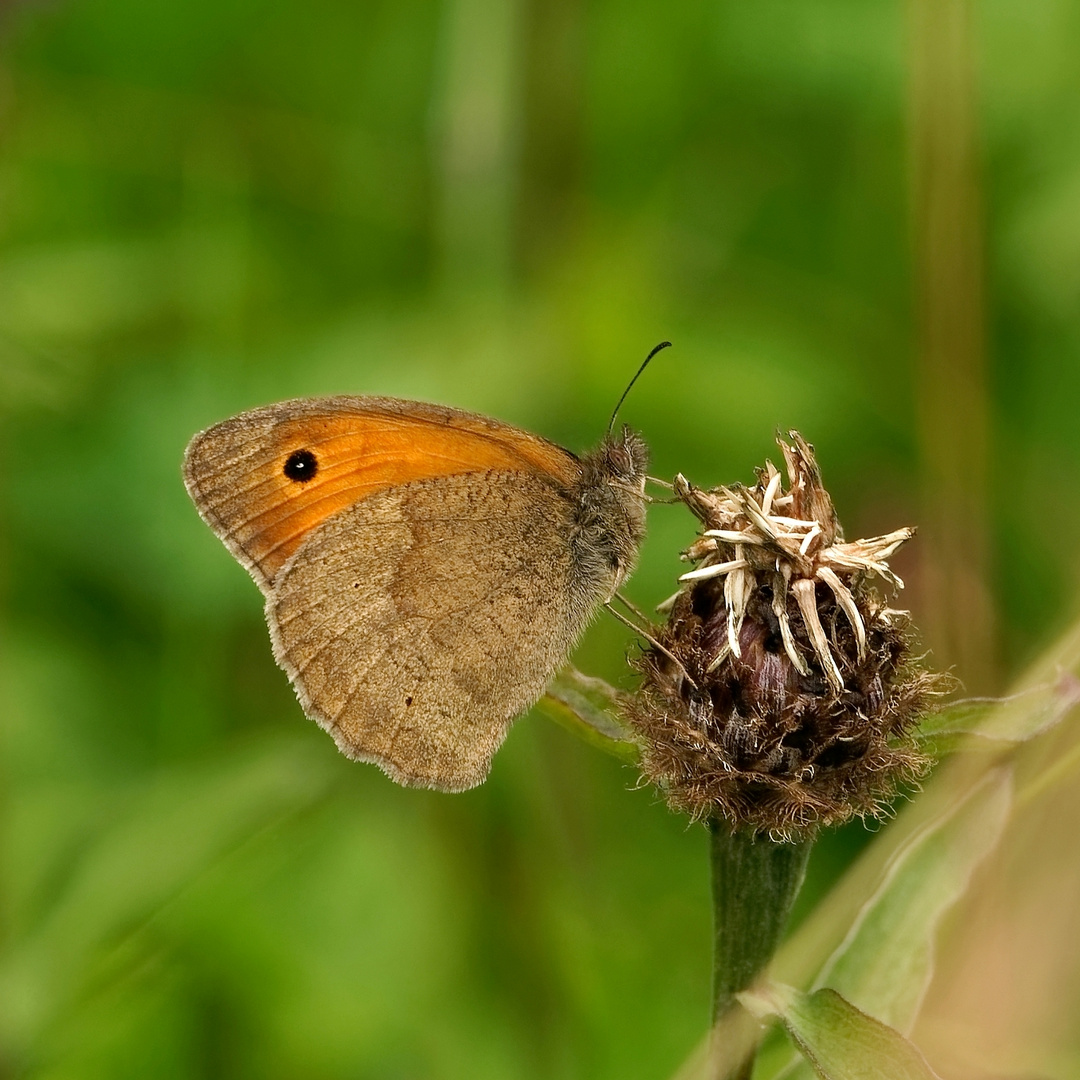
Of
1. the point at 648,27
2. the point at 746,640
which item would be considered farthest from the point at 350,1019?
the point at 648,27

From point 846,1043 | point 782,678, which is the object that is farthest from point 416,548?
point 846,1043

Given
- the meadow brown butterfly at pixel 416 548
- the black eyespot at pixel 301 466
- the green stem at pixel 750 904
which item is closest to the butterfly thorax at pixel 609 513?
the meadow brown butterfly at pixel 416 548

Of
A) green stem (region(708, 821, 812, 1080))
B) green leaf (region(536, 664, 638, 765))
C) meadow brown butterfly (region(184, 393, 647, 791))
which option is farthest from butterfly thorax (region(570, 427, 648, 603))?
green stem (region(708, 821, 812, 1080))

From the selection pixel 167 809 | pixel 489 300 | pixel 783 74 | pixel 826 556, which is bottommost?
pixel 167 809

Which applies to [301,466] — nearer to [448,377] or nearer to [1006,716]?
[448,377]

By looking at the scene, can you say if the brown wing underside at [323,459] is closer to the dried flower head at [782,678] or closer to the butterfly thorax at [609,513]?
the butterfly thorax at [609,513]

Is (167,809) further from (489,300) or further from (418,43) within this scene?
(418,43)

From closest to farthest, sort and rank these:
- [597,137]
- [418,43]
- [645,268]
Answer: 1. [645,268]
2. [597,137]
3. [418,43]

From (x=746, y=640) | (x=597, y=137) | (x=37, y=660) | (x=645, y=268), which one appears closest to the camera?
(x=746, y=640)
